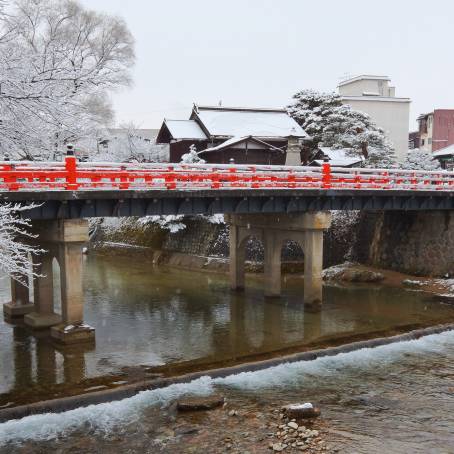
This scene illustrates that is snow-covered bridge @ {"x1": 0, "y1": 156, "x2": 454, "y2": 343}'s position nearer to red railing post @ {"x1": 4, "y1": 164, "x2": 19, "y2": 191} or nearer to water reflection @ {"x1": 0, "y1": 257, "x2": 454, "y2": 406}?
red railing post @ {"x1": 4, "y1": 164, "x2": 19, "y2": 191}

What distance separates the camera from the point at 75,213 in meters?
20.8

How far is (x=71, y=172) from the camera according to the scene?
1948 centimetres

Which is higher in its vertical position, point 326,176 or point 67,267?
point 326,176

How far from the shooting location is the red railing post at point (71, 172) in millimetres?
19344

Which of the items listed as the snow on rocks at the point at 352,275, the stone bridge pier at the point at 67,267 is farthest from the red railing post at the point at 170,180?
the snow on rocks at the point at 352,275

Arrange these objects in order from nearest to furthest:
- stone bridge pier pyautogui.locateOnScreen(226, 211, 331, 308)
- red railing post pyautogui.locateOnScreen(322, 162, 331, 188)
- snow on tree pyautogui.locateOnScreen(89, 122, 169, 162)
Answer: red railing post pyautogui.locateOnScreen(322, 162, 331, 188) < stone bridge pier pyautogui.locateOnScreen(226, 211, 331, 308) < snow on tree pyautogui.locateOnScreen(89, 122, 169, 162)

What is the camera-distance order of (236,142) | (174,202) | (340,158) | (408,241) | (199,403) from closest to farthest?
(199,403) < (174,202) < (408,241) < (236,142) < (340,158)

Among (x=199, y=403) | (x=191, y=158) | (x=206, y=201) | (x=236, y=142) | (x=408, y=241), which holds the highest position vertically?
(x=236, y=142)

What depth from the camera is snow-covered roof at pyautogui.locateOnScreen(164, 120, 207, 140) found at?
4850cm

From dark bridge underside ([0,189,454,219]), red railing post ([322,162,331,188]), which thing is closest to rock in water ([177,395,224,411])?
dark bridge underside ([0,189,454,219])

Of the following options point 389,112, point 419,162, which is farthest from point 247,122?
point 389,112

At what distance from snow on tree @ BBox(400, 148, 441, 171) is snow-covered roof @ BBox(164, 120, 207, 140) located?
Answer: 57.7 ft

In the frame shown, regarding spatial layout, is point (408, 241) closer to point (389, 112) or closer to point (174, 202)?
point (174, 202)

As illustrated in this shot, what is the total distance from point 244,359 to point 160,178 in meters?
7.80
